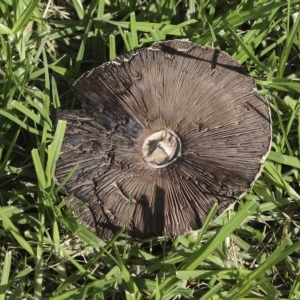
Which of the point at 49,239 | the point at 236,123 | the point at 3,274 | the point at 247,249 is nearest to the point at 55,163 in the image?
the point at 49,239

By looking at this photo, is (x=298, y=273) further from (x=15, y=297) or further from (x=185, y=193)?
(x=15, y=297)

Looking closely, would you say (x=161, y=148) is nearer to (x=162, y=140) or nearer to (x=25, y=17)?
(x=162, y=140)

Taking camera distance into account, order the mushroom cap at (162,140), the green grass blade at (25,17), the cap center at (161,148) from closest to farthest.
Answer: the mushroom cap at (162,140)
the cap center at (161,148)
the green grass blade at (25,17)

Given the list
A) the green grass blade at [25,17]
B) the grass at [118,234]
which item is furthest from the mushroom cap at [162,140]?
the green grass blade at [25,17]

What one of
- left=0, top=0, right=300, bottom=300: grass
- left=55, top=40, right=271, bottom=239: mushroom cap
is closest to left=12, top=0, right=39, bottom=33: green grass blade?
left=0, top=0, right=300, bottom=300: grass

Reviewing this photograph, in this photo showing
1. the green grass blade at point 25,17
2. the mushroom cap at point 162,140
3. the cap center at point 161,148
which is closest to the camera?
the mushroom cap at point 162,140

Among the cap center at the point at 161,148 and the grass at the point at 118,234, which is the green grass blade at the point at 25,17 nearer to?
the grass at the point at 118,234

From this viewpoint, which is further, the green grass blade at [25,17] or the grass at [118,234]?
the green grass blade at [25,17]
